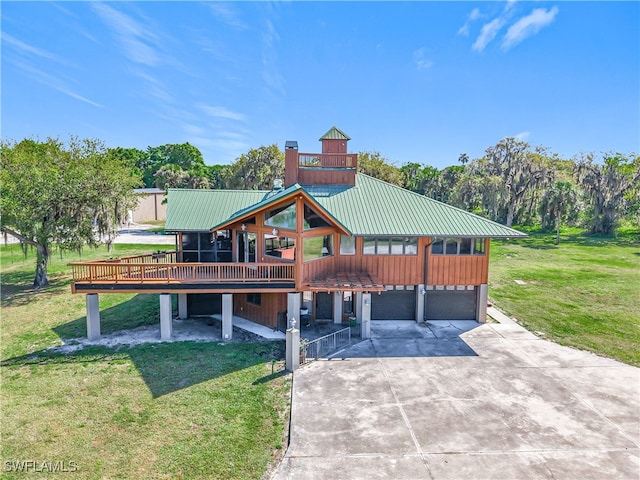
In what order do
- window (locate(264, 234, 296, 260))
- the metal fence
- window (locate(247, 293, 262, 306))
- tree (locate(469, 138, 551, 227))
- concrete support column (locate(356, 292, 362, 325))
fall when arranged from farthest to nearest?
tree (locate(469, 138, 551, 227)) < window (locate(247, 293, 262, 306)) < window (locate(264, 234, 296, 260)) < concrete support column (locate(356, 292, 362, 325)) < the metal fence

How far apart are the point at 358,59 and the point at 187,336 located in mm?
19822

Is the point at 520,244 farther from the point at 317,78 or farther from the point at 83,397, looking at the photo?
the point at 83,397

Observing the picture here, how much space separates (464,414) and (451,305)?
795cm

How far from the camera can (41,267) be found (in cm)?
2269

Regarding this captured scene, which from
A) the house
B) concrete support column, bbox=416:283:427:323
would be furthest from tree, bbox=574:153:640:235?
concrete support column, bbox=416:283:427:323

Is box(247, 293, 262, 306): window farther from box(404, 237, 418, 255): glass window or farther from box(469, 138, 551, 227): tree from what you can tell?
box(469, 138, 551, 227): tree

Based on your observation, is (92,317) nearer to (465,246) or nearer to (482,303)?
(465,246)

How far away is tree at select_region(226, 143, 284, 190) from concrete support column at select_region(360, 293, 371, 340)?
1354 inches

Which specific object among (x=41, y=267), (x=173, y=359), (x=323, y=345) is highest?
(x=41, y=267)

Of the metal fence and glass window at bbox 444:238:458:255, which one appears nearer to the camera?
the metal fence

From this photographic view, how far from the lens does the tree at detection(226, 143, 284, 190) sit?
47.5 meters

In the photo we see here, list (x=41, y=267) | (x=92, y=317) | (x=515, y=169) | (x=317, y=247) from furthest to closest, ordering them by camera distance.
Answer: (x=515, y=169), (x=41, y=267), (x=317, y=247), (x=92, y=317)

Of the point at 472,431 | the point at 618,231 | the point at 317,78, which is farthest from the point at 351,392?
the point at 618,231

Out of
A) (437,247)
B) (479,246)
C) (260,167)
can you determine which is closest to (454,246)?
(437,247)
